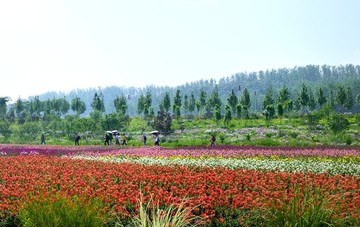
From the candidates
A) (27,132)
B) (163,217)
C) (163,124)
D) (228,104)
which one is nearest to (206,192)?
(163,217)

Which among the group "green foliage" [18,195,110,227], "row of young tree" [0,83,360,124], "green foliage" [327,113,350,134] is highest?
"row of young tree" [0,83,360,124]

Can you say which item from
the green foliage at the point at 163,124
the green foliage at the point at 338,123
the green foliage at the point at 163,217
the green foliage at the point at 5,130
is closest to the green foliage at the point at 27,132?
the green foliage at the point at 5,130

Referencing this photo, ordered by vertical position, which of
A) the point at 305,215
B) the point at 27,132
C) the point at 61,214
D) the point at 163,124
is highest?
the point at 61,214

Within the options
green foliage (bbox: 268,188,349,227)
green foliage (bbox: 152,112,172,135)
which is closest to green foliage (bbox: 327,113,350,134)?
green foliage (bbox: 152,112,172,135)

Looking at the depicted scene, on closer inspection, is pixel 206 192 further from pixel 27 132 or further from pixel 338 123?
pixel 27 132

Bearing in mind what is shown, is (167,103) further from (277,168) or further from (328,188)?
(328,188)

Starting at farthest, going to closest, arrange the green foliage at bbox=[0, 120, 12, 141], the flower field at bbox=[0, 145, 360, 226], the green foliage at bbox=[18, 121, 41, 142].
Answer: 1. the green foliage at bbox=[0, 120, 12, 141]
2. the green foliage at bbox=[18, 121, 41, 142]
3. the flower field at bbox=[0, 145, 360, 226]

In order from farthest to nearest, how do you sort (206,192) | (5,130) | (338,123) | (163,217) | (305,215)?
(5,130) < (338,123) < (206,192) < (163,217) < (305,215)

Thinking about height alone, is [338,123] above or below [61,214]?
below

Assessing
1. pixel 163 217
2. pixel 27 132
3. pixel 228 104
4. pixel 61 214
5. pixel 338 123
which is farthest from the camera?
pixel 228 104

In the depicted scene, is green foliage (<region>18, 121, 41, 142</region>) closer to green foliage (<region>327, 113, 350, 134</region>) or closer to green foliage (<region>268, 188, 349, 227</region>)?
green foliage (<region>327, 113, 350, 134</region>)

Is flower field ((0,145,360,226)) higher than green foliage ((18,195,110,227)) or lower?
lower

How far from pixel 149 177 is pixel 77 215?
4615 millimetres

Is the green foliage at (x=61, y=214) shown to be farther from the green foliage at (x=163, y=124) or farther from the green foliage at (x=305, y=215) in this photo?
the green foliage at (x=163, y=124)
